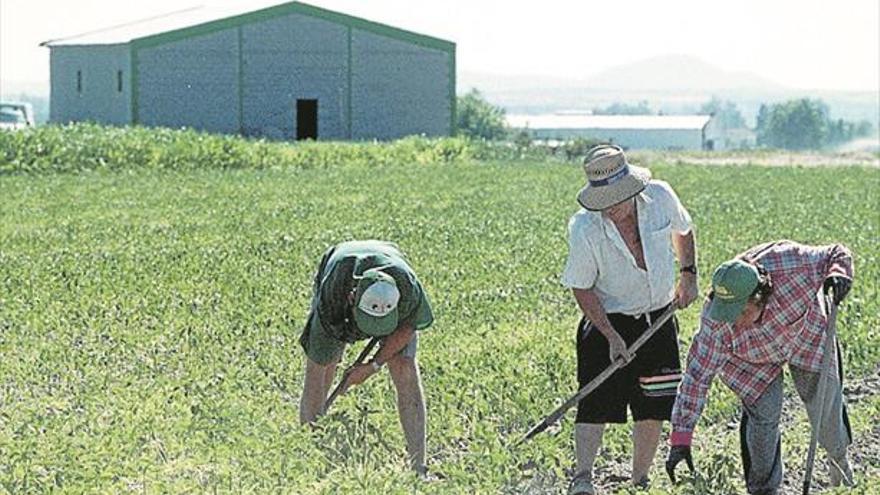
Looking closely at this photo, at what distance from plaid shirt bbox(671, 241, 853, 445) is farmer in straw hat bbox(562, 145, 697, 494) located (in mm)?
381

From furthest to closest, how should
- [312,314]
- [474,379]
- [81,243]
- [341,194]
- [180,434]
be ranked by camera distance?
[341,194], [81,243], [474,379], [180,434], [312,314]

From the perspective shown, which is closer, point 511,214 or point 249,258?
point 249,258

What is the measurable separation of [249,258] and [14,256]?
215cm

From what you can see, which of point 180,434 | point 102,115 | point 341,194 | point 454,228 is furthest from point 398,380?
point 102,115

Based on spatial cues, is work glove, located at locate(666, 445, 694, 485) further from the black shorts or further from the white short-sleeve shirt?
the white short-sleeve shirt

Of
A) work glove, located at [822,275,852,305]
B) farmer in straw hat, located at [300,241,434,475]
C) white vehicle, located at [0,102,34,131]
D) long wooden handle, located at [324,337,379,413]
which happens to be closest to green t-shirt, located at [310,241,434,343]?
farmer in straw hat, located at [300,241,434,475]

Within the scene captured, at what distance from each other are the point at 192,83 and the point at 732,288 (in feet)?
115

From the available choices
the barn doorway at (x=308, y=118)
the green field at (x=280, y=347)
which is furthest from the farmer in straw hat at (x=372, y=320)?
the barn doorway at (x=308, y=118)

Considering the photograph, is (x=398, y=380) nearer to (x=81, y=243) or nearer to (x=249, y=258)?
(x=249, y=258)

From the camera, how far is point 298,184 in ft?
88.4

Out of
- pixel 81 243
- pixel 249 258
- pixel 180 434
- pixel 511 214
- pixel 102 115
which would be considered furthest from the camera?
pixel 102 115

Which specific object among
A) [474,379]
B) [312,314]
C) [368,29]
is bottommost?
[474,379]

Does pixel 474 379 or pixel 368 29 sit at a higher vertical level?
pixel 368 29

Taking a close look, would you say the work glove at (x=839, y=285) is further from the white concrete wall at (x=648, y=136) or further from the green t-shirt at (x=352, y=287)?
the white concrete wall at (x=648, y=136)
